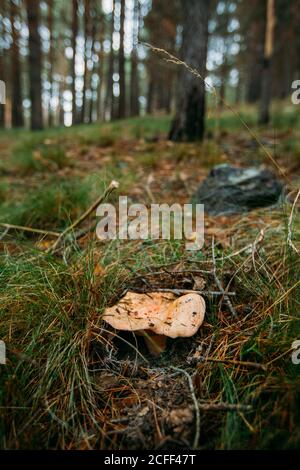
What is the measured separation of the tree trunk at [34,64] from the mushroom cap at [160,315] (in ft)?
30.9

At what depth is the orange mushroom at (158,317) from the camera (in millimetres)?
1058

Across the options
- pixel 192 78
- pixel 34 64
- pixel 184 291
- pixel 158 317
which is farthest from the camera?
pixel 34 64

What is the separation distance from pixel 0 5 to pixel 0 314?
8.24 meters

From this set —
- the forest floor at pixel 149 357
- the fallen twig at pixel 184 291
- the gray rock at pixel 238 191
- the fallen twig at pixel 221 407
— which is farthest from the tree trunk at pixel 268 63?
the fallen twig at pixel 221 407

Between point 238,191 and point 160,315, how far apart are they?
144 cm

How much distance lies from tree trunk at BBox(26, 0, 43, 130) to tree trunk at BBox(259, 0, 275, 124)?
5.95 metres

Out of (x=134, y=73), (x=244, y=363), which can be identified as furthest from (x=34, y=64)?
(x=244, y=363)

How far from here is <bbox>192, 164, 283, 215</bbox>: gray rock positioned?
7.45 feet

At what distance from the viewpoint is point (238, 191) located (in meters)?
2.30

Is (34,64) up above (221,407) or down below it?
above

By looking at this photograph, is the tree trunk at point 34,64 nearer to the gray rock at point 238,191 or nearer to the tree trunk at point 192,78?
the tree trunk at point 192,78

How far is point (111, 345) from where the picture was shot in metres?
1.12

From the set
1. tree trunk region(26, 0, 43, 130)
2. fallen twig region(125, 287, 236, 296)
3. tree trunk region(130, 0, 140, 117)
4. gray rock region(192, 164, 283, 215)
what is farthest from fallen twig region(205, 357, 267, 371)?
tree trunk region(130, 0, 140, 117)

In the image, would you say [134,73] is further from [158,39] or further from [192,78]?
[192,78]
